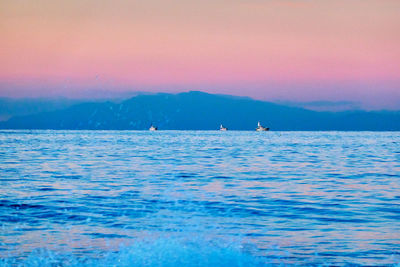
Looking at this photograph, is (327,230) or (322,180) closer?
(327,230)

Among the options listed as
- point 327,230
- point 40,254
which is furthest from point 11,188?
point 327,230

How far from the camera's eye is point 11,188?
85.5 ft

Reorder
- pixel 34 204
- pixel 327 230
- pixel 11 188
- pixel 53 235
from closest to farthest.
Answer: pixel 53 235 → pixel 327 230 → pixel 34 204 → pixel 11 188

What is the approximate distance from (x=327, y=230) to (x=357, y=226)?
4.00 ft

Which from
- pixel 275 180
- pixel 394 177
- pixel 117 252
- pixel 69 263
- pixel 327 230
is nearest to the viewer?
pixel 69 263

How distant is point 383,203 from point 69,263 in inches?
544

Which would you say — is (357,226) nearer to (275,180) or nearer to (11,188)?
(275,180)

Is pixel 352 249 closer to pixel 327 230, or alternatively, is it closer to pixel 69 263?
pixel 327 230

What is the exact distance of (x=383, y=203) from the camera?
841 inches

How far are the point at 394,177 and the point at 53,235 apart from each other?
2368 cm

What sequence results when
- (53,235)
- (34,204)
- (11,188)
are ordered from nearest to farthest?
(53,235) < (34,204) < (11,188)

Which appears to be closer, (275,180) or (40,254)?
(40,254)

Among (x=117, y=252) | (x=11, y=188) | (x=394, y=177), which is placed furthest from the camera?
(x=394, y=177)

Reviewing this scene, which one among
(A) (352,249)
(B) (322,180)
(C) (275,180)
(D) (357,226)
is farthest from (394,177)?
(A) (352,249)
